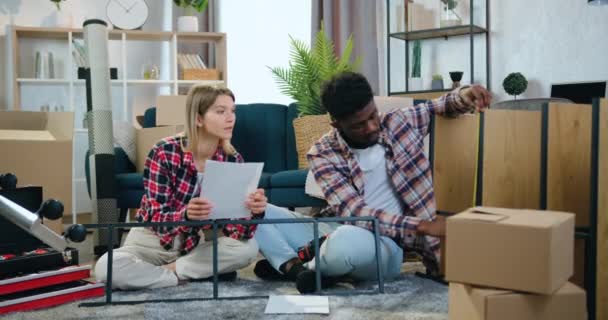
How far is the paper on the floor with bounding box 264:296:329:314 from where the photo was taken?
1.64m

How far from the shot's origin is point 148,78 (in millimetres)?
4711

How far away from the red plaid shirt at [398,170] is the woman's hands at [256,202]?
0.18m

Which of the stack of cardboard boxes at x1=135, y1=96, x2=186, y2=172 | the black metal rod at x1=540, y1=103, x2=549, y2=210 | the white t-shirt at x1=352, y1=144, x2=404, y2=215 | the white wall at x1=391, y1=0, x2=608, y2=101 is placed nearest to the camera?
the black metal rod at x1=540, y1=103, x2=549, y2=210

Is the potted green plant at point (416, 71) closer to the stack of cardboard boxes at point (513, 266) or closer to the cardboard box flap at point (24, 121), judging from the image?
the cardboard box flap at point (24, 121)

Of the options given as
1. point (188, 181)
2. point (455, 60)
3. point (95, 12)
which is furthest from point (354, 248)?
point (95, 12)

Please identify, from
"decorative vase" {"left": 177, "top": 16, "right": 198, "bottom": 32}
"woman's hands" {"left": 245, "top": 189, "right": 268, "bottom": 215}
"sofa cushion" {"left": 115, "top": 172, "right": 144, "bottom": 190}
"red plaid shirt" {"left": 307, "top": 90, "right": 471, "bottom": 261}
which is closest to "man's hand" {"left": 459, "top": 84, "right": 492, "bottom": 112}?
"red plaid shirt" {"left": 307, "top": 90, "right": 471, "bottom": 261}

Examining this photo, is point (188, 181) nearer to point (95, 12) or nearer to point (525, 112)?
point (525, 112)

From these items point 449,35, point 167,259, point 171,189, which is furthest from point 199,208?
point 449,35

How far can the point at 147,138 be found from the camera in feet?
11.3

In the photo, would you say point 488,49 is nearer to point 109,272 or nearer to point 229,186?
point 229,186

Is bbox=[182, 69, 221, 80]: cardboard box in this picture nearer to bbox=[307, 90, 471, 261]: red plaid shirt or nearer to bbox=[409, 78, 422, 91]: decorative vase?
bbox=[409, 78, 422, 91]: decorative vase

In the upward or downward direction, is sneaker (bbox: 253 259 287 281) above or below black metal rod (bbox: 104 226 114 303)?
below

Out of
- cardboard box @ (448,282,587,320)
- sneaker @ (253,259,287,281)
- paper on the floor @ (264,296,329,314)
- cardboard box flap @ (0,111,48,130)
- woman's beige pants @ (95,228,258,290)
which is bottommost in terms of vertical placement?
sneaker @ (253,259,287,281)

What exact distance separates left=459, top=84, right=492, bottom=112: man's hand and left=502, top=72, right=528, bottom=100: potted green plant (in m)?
2.08
